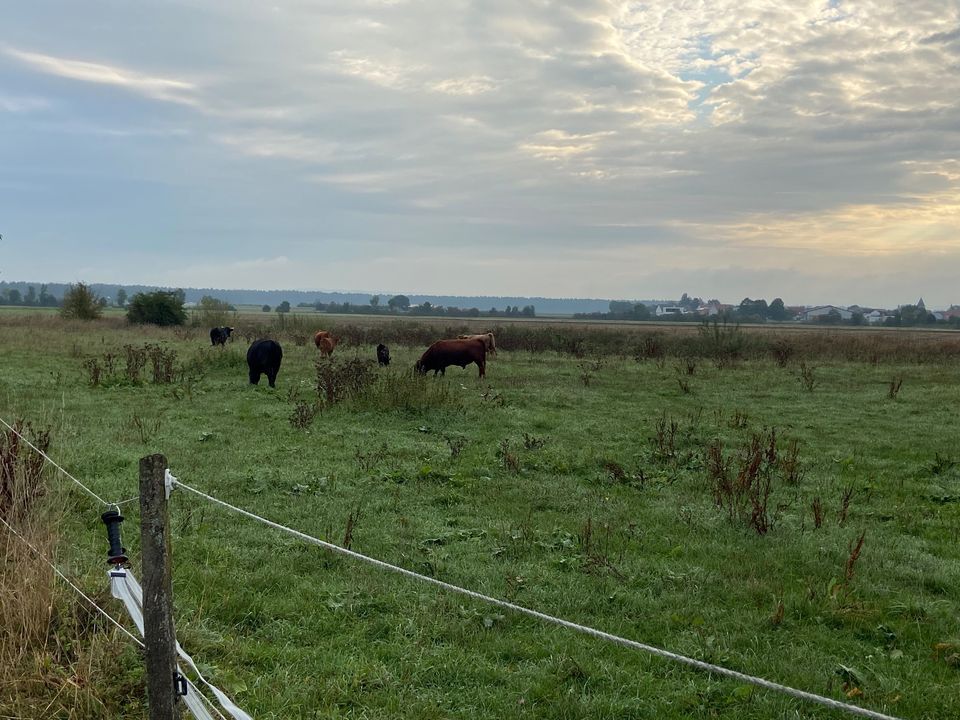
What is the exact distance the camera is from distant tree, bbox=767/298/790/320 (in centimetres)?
12050

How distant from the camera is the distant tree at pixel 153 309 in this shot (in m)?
44.1

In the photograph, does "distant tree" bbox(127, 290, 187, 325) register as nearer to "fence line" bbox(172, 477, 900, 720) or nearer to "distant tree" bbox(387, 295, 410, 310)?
"fence line" bbox(172, 477, 900, 720)

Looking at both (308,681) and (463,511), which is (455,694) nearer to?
(308,681)

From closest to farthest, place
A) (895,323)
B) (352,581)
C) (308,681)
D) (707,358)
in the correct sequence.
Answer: (308,681) < (352,581) < (707,358) < (895,323)

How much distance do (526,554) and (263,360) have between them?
41.2 ft

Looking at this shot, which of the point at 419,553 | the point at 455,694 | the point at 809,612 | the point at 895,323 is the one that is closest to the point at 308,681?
the point at 455,694

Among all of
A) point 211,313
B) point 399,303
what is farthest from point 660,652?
point 399,303

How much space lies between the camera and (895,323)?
3935 inches

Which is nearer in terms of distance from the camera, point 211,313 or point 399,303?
point 211,313

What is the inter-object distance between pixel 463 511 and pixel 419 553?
145 centimetres

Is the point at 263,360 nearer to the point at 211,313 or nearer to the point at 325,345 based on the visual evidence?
the point at 325,345

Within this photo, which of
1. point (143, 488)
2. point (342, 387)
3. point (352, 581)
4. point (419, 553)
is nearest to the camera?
point (143, 488)

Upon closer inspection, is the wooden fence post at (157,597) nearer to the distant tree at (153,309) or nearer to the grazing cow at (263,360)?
the grazing cow at (263,360)

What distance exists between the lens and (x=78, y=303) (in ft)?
148
